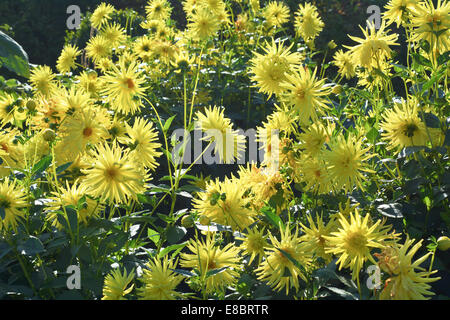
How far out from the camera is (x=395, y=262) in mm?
1189

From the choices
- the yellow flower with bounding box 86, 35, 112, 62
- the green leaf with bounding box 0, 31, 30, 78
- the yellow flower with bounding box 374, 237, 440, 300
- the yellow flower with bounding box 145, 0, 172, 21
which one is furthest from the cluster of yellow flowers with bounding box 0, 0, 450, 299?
the yellow flower with bounding box 145, 0, 172, 21

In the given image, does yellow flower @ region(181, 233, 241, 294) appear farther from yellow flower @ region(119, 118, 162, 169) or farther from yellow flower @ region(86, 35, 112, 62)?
yellow flower @ region(86, 35, 112, 62)

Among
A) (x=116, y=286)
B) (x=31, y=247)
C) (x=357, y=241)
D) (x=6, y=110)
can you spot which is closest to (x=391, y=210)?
(x=357, y=241)

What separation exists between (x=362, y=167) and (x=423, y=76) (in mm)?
522

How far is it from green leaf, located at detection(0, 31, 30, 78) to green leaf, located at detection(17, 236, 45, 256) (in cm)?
55

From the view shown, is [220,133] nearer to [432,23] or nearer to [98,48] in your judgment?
[432,23]

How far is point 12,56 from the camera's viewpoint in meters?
0.98

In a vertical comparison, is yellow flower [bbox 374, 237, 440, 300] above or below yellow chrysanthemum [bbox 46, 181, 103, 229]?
below

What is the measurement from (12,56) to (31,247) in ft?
1.98

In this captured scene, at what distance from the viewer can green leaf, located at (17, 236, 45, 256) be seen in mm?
1376

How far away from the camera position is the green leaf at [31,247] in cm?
138

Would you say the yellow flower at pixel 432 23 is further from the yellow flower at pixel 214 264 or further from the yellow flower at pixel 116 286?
the yellow flower at pixel 116 286
